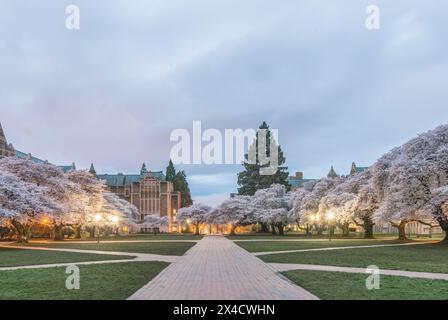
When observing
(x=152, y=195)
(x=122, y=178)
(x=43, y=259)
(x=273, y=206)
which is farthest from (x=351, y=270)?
(x=122, y=178)

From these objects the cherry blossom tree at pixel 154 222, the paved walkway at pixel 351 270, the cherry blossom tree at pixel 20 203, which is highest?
the cherry blossom tree at pixel 20 203

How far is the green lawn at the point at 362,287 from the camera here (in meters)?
10.9

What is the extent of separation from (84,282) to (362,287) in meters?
8.37

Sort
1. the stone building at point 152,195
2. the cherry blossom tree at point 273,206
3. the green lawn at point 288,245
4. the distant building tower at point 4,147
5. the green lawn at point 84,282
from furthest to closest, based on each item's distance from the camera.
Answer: the stone building at point 152,195
the distant building tower at point 4,147
the cherry blossom tree at point 273,206
the green lawn at point 288,245
the green lawn at point 84,282

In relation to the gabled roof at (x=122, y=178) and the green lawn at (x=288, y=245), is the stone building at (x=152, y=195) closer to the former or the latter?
the gabled roof at (x=122, y=178)

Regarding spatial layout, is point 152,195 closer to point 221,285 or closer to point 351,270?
point 351,270

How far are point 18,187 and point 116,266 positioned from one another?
71.1ft

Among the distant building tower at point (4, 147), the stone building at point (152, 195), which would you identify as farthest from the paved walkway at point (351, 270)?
the stone building at point (152, 195)

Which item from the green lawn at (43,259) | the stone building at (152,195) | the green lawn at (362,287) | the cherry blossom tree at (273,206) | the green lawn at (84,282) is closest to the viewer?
the green lawn at (362,287)

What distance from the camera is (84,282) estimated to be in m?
13.5

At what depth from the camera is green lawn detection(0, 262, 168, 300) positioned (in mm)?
11211

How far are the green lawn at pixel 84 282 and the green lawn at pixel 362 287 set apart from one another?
5119 millimetres

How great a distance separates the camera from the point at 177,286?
1282 cm

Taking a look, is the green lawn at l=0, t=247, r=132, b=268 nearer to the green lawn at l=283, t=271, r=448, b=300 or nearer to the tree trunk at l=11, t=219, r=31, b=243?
the green lawn at l=283, t=271, r=448, b=300
